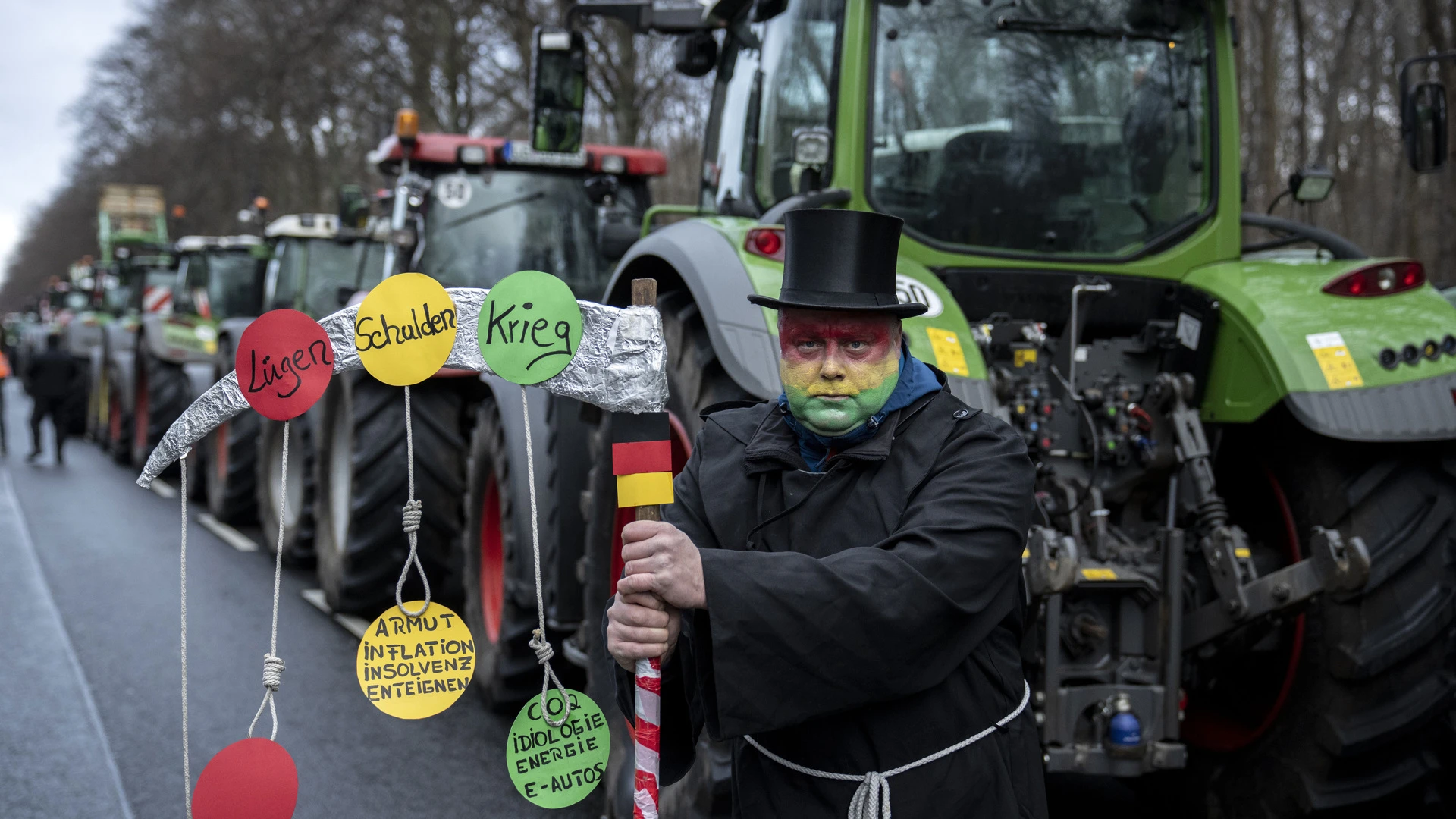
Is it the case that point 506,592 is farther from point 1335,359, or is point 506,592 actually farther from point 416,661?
point 1335,359

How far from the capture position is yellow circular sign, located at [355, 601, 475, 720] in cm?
245

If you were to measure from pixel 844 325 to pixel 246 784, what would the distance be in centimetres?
133

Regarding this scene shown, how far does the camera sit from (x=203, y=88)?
28172 millimetres

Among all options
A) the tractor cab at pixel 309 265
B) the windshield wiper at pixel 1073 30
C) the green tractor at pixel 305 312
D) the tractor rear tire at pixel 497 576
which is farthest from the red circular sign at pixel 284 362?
the tractor cab at pixel 309 265

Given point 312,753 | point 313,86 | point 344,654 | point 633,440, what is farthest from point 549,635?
point 313,86

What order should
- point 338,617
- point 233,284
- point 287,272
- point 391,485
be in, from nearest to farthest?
point 391,485 < point 338,617 < point 287,272 < point 233,284

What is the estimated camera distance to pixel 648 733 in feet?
7.63

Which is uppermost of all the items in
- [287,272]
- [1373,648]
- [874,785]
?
[287,272]

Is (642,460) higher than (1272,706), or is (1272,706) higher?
(642,460)

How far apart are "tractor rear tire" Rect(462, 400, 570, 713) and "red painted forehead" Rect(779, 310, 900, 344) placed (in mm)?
3191

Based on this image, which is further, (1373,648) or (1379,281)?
(1379,281)

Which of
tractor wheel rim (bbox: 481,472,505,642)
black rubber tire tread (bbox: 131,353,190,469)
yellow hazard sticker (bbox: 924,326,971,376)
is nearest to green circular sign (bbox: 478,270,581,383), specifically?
yellow hazard sticker (bbox: 924,326,971,376)

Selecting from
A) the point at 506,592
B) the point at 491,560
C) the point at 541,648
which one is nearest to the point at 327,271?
the point at 491,560

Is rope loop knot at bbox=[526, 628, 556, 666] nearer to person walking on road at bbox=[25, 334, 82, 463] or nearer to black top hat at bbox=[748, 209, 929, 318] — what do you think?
black top hat at bbox=[748, 209, 929, 318]
